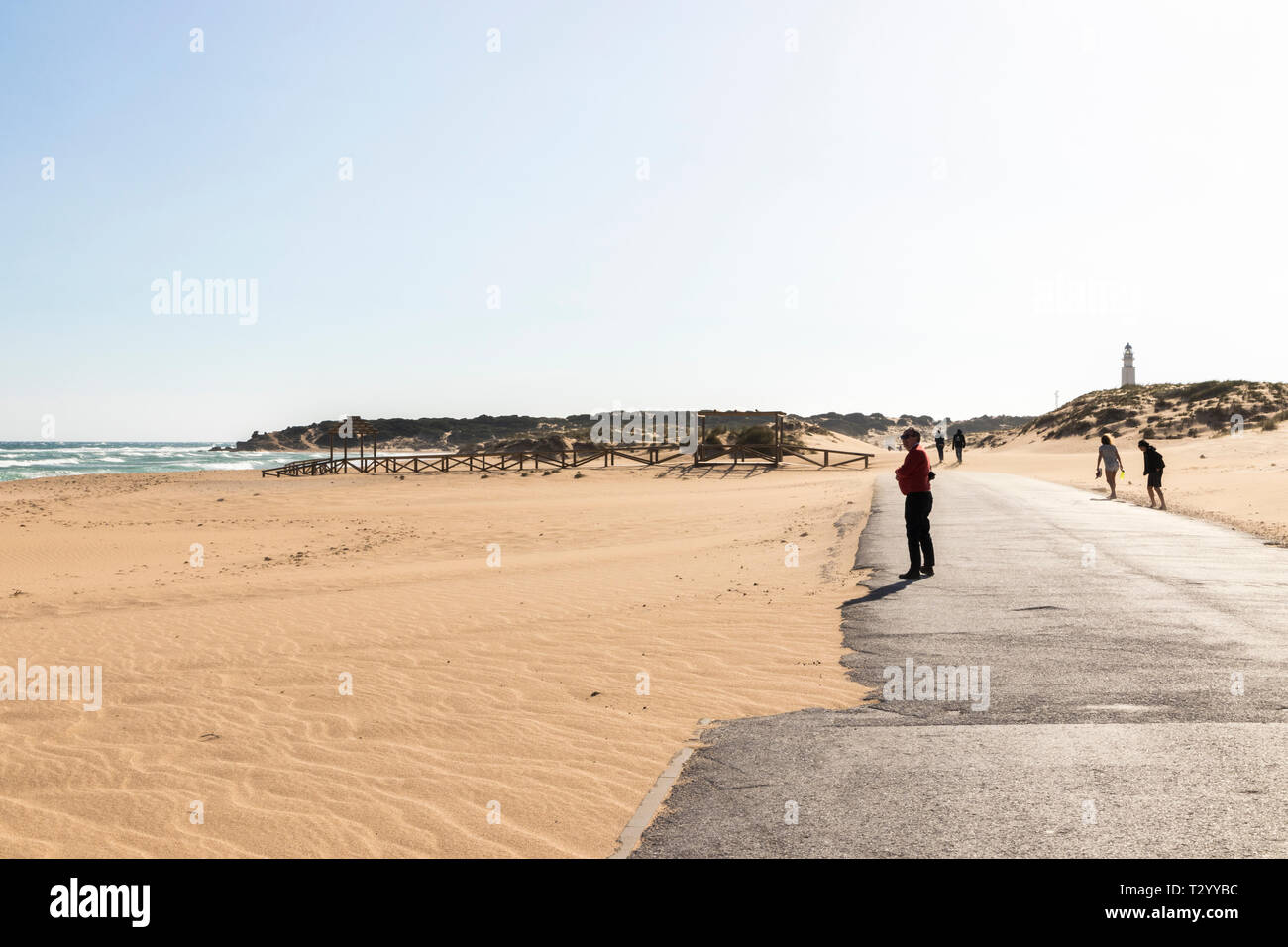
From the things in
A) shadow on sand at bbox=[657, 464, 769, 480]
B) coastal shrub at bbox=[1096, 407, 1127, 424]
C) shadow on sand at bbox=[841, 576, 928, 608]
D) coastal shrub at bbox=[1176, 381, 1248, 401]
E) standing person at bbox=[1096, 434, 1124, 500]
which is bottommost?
shadow on sand at bbox=[841, 576, 928, 608]

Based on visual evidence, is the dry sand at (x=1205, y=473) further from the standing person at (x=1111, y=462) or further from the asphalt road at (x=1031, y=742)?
the asphalt road at (x=1031, y=742)

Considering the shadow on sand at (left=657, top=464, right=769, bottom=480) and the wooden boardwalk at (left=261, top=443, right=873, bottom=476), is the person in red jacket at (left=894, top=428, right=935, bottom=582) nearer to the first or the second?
the shadow on sand at (left=657, top=464, right=769, bottom=480)

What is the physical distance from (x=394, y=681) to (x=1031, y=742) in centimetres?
530

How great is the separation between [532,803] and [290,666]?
4756mm

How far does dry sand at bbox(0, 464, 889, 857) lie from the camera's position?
468cm

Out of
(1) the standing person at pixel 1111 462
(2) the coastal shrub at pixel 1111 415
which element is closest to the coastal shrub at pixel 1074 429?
(2) the coastal shrub at pixel 1111 415

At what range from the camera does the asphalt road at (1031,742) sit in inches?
151

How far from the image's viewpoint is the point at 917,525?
11.5 meters

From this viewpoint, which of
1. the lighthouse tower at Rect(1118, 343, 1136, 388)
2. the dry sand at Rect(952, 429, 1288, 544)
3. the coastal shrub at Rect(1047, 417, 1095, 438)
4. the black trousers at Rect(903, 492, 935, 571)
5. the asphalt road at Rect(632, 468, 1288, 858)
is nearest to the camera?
the asphalt road at Rect(632, 468, 1288, 858)

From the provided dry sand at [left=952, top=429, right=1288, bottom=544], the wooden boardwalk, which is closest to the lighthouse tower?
dry sand at [left=952, top=429, right=1288, bottom=544]

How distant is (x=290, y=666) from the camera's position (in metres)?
8.48

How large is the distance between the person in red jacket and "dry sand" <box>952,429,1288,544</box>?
761 cm

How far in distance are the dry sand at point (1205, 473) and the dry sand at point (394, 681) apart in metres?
9.03
